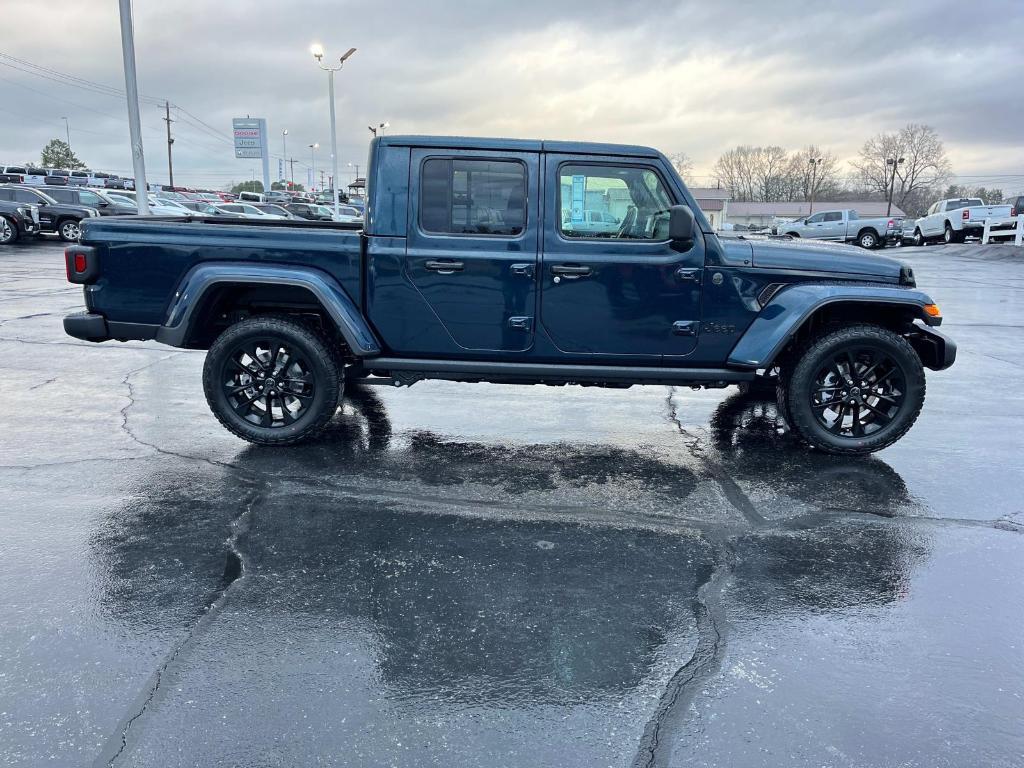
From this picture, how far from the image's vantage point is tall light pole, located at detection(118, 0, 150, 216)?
17.5m

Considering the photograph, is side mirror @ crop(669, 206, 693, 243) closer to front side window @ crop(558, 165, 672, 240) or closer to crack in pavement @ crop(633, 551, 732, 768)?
front side window @ crop(558, 165, 672, 240)

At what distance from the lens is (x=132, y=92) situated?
1792 cm

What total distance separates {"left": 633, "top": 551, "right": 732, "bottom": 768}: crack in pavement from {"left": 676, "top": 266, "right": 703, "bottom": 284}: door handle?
2000 mm

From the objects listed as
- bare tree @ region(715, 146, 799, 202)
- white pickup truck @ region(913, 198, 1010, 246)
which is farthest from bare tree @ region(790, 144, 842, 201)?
white pickup truck @ region(913, 198, 1010, 246)

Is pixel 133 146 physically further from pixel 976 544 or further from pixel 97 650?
pixel 976 544

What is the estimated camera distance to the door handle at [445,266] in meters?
4.71

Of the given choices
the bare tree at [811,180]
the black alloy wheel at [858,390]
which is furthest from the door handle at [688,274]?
the bare tree at [811,180]

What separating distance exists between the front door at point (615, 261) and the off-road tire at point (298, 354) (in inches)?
59.4

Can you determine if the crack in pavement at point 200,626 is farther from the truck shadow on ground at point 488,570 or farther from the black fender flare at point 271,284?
the black fender flare at point 271,284

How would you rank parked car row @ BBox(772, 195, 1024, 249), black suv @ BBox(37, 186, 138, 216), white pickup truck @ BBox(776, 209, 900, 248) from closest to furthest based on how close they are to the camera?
1. black suv @ BBox(37, 186, 138, 216)
2. parked car row @ BBox(772, 195, 1024, 249)
3. white pickup truck @ BBox(776, 209, 900, 248)

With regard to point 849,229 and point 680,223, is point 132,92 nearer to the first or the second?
point 680,223

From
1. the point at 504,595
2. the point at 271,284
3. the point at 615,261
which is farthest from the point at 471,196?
the point at 504,595

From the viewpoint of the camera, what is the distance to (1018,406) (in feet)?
21.2

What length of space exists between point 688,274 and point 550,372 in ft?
3.60
